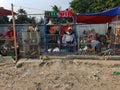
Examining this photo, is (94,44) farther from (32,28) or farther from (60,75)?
(60,75)

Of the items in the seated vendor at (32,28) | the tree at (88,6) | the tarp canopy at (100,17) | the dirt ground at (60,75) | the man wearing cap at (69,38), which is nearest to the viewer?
the dirt ground at (60,75)

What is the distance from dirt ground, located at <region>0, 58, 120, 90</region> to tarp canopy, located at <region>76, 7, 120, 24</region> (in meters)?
2.52

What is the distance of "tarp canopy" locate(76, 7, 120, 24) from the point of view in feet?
48.9

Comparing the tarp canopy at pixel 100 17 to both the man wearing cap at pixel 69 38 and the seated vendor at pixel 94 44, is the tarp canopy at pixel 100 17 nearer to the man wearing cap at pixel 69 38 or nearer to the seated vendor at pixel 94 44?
the man wearing cap at pixel 69 38

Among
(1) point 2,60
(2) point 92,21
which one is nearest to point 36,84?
(1) point 2,60

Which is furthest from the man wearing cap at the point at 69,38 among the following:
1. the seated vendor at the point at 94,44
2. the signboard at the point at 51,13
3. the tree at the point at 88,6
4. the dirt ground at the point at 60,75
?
the tree at the point at 88,6

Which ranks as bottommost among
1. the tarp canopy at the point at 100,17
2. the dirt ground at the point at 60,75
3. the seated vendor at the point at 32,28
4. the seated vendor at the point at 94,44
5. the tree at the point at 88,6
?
the dirt ground at the point at 60,75

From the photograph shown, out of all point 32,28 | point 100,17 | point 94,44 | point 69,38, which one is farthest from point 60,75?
point 100,17

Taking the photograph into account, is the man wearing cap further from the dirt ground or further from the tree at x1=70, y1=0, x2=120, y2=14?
the tree at x1=70, y1=0, x2=120, y2=14

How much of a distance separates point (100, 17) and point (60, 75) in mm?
5069

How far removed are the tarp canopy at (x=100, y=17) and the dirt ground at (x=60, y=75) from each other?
2.52m

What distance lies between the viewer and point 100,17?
52.6 feet

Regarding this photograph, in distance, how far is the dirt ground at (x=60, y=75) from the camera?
11.0 metres

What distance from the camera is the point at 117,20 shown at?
52.4 ft
